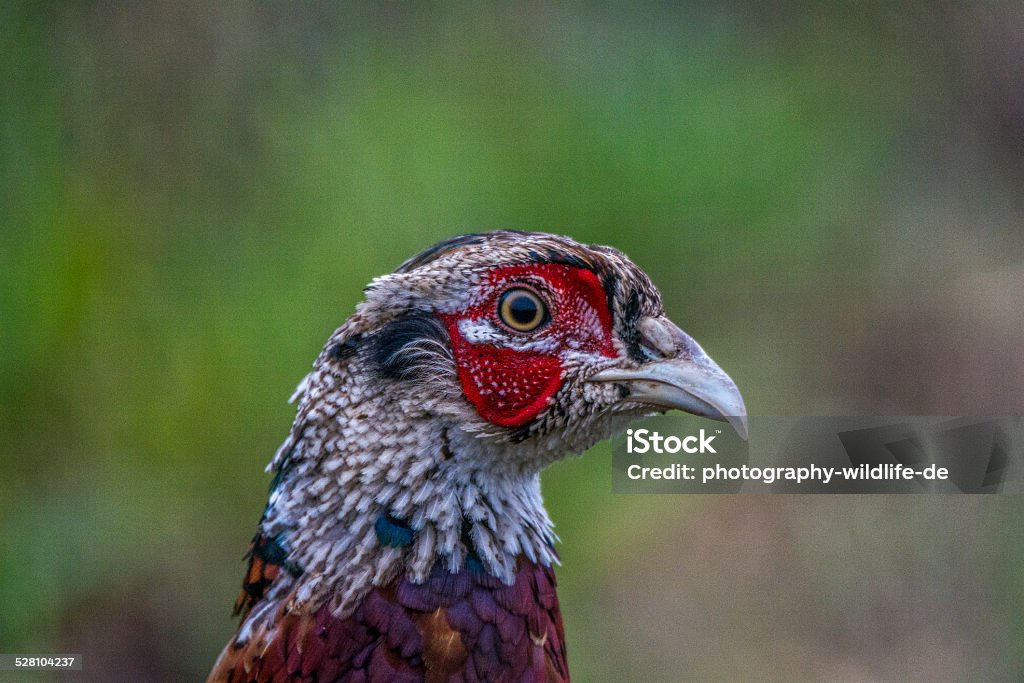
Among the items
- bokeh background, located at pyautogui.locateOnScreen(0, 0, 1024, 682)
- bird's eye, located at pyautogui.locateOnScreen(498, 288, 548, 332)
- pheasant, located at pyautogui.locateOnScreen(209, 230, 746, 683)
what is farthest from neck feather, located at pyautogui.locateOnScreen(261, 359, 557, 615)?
bokeh background, located at pyautogui.locateOnScreen(0, 0, 1024, 682)

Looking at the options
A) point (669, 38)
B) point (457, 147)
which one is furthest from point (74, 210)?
point (669, 38)

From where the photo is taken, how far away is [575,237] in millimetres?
3740

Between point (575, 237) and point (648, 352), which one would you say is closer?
point (648, 352)

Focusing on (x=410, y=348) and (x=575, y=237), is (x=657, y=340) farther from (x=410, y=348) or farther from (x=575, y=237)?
(x=575, y=237)

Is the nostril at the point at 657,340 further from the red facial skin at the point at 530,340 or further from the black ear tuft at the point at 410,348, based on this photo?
the black ear tuft at the point at 410,348

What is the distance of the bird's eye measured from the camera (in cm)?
175

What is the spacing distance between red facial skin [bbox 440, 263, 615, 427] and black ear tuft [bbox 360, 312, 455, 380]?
30 mm

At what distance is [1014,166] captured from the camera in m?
3.63

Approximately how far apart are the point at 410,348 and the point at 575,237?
2060 mm

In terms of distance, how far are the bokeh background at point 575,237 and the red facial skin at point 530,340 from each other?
2.01 metres

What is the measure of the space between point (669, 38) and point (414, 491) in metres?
2.52

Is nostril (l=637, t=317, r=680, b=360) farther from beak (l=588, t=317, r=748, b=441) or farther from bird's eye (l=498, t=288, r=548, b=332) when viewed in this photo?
bird's eye (l=498, t=288, r=548, b=332)

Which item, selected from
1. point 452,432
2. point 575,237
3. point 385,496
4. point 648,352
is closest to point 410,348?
point 452,432

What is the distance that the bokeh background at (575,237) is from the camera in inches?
139
